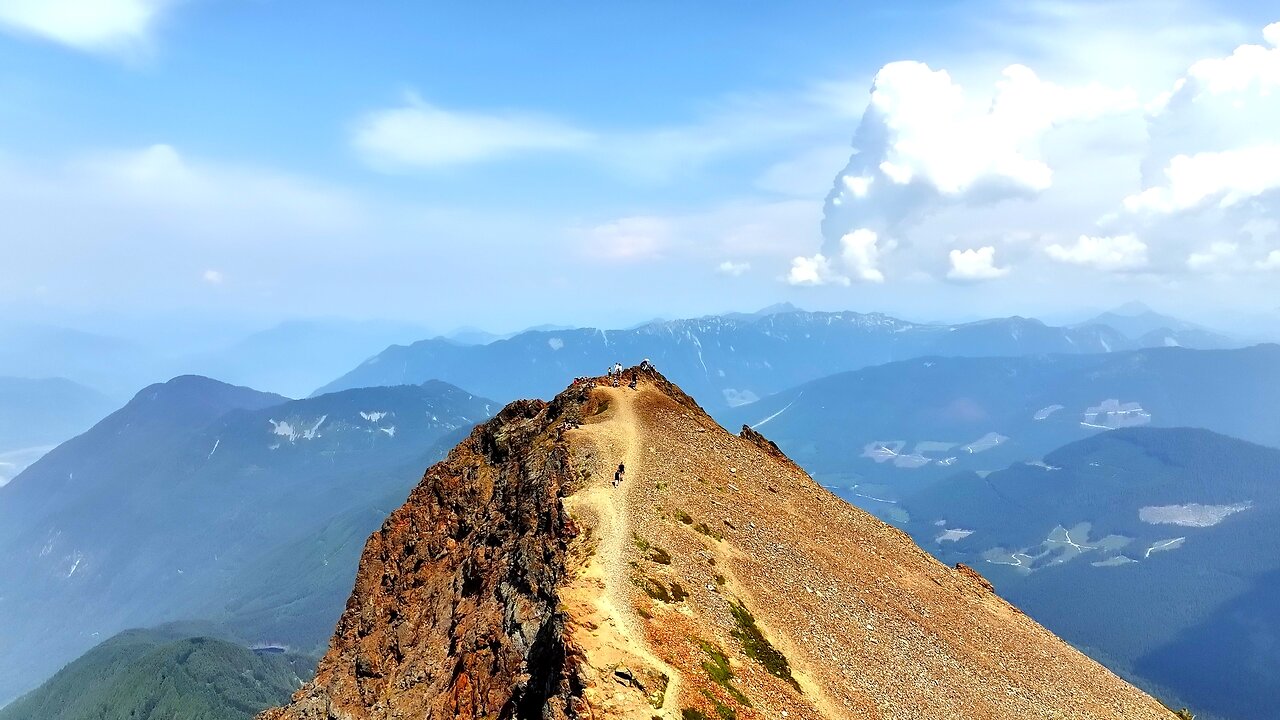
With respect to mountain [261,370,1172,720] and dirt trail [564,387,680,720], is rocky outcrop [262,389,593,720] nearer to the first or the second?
mountain [261,370,1172,720]

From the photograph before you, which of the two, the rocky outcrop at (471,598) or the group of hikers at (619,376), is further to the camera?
the group of hikers at (619,376)

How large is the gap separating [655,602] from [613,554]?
238 inches

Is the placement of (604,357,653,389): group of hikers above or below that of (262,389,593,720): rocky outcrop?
above

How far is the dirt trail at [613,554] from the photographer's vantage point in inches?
1676

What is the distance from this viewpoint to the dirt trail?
4256cm

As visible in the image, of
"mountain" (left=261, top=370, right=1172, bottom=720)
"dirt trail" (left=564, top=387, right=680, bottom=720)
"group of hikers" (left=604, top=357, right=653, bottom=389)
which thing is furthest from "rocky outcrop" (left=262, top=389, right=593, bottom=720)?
"group of hikers" (left=604, top=357, right=653, bottom=389)

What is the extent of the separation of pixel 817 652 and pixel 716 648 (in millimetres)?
13523

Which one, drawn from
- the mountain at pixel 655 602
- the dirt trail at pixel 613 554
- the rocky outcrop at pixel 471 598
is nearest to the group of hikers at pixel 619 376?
the mountain at pixel 655 602

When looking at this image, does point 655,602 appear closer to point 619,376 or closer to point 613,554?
point 613,554

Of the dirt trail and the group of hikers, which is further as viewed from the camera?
the group of hikers

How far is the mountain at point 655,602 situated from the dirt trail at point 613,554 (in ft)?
0.65

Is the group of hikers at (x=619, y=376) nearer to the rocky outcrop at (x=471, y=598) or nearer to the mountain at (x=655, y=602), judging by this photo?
the mountain at (x=655, y=602)

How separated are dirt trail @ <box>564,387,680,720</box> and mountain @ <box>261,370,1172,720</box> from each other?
0.20 meters

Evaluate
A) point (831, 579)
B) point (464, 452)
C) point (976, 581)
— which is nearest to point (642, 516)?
point (831, 579)
